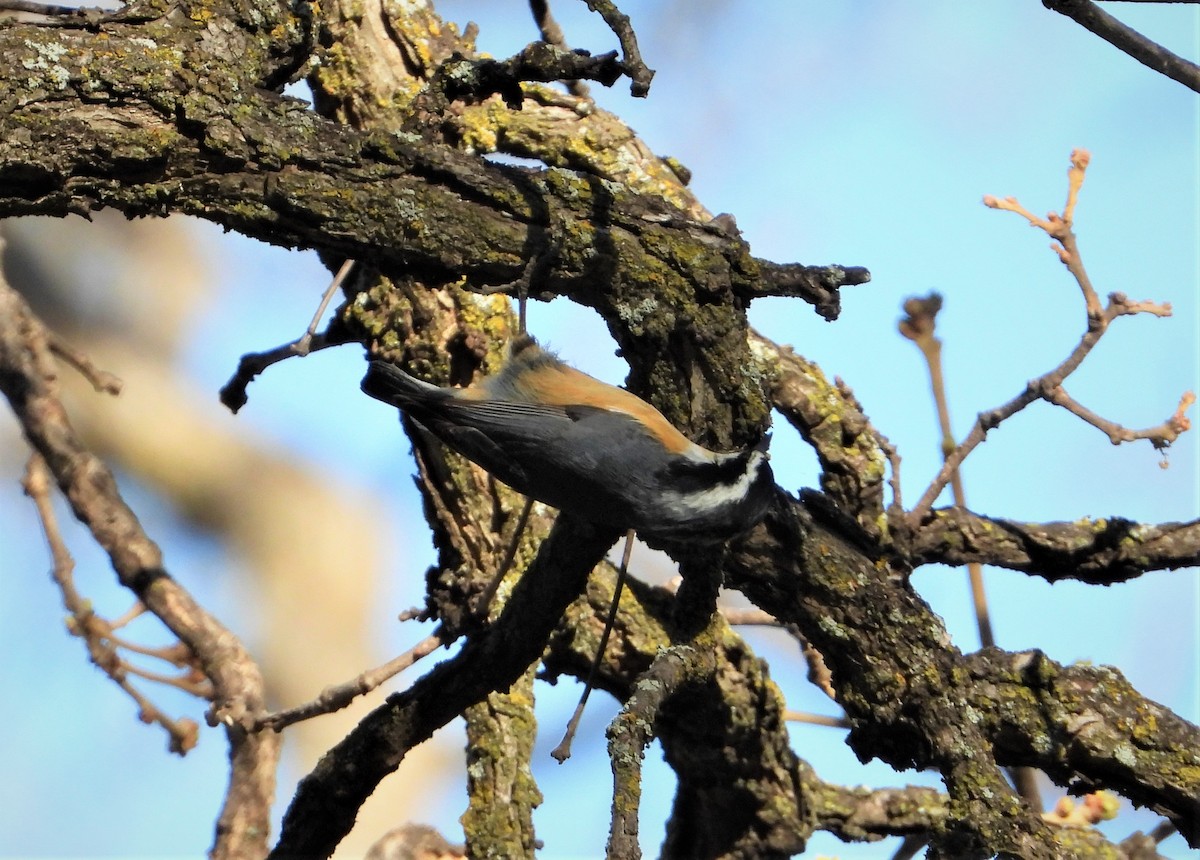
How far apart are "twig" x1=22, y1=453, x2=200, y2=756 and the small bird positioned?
3.43 ft

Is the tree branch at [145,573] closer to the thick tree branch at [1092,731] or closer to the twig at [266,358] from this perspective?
the twig at [266,358]

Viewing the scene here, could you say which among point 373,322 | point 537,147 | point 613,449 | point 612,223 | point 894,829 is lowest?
point 894,829

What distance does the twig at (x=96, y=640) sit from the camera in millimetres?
2582

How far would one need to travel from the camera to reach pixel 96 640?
2609 millimetres

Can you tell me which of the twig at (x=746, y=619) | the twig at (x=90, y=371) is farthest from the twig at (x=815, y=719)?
the twig at (x=90, y=371)

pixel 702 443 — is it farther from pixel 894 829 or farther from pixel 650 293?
pixel 894 829

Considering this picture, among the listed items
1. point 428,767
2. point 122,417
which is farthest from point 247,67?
point 428,767

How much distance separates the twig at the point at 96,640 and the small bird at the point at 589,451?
104 centimetres

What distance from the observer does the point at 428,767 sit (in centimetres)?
559

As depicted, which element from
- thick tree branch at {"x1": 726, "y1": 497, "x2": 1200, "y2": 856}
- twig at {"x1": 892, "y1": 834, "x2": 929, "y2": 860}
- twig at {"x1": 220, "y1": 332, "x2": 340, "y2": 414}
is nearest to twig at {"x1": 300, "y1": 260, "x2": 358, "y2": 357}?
twig at {"x1": 220, "y1": 332, "x2": 340, "y2": 414}

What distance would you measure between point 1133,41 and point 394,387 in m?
1.32

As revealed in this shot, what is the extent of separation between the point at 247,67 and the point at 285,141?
0.16 m

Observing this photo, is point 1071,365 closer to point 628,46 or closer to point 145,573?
point 628,46

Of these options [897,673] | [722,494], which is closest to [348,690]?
[722,494]
